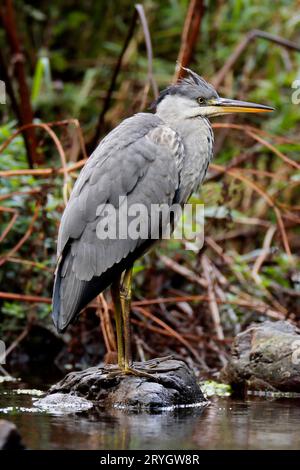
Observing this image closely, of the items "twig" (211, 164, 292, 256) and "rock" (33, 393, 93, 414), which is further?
"twig" (211, 164, 292, 256)

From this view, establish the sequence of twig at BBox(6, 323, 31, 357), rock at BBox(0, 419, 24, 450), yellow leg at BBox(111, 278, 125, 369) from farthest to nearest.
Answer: twig at BBox(6, 323, 31, 357), yellow leg at BBox(111, 278, 125, 369), rock at BBox(0, 419, 24, 450)

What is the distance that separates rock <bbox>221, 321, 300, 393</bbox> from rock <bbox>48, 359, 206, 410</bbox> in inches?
27.5

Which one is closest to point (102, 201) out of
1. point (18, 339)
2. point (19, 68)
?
point (18, 339)

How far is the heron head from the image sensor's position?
5867 millimetres

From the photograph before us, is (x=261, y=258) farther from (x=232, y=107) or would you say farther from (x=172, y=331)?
(x=232, y=107)

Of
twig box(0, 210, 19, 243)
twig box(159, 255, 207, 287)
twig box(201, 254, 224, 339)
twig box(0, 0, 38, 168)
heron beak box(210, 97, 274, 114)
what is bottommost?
twig box(201, 254, 224, 339)

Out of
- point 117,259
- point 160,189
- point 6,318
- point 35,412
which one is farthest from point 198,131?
point 6,318

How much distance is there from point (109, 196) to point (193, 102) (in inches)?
41.0

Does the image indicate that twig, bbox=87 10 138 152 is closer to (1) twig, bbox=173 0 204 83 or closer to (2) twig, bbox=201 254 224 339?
(1) twig, bbox=173 0 204 83

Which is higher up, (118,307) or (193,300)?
(118,307)

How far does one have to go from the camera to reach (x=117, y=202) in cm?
531

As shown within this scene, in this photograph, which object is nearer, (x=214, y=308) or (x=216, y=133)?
(x=214, y=308)

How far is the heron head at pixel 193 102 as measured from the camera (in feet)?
19.2

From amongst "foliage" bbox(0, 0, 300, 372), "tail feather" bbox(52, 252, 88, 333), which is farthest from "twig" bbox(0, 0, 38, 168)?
"tail feather" bbox(52, 252, 88, 333)
